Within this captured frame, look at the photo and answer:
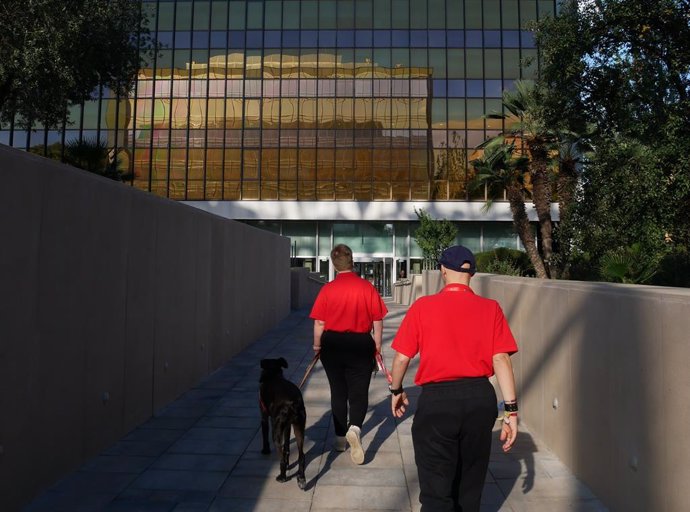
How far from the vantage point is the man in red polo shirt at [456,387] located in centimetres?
285

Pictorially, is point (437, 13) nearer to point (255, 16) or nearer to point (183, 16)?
point (255, 16)

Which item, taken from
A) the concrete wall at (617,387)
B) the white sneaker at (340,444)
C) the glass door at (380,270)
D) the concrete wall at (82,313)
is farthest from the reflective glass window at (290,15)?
the white sneaker at (340,444)

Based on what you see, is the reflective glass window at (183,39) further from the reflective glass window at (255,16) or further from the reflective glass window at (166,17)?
the reflective glass window at (255,16)

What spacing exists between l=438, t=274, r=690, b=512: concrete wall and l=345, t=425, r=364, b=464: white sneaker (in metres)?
1.82

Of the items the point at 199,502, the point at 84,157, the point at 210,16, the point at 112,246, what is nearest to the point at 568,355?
the point at 199,502

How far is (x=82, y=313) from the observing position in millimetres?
4824

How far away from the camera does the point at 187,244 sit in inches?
308

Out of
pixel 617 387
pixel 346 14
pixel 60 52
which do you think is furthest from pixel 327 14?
pixel 617 387

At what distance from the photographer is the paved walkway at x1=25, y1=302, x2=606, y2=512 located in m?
4.12

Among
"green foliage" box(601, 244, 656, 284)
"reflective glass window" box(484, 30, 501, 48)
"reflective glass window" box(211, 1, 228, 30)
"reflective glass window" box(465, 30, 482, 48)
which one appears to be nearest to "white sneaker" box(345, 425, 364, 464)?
"green foliage" box(601, 244, 656, 284)

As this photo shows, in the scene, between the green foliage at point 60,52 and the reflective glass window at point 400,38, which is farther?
the reflective glass window at point 400,38

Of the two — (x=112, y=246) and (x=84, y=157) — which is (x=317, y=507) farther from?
(x=84, y=157)

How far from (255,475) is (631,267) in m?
11.7

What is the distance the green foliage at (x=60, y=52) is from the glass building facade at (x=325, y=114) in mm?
18249
